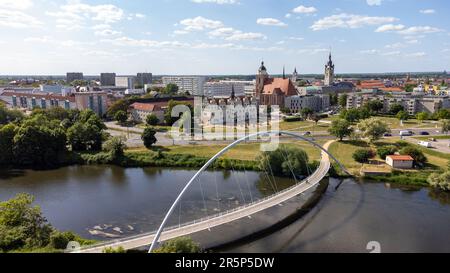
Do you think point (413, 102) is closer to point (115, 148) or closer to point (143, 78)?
point (115, 148)

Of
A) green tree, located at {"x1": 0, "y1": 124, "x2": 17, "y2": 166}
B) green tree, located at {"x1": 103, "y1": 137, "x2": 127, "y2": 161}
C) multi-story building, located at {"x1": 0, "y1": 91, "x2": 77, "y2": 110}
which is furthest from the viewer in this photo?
multi-story building, located at {"x1": 0, "y1": 91, "x2": 77, "y2": 110}

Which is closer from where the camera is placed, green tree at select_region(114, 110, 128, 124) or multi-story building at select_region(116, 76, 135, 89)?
green tree at select_region(114, 110, 128, 124)

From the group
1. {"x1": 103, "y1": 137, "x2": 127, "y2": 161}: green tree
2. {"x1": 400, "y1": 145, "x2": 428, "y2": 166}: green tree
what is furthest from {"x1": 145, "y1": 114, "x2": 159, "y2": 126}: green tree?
{"x1": 400, "y1": 145, "x2": 428, "y2": 166}: green tree

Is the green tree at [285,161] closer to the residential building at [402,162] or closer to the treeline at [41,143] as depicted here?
the residential building at [402,162]

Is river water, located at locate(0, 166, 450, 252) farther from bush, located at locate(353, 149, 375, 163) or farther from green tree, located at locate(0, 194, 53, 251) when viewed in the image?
bush, located at locate(353, 149, 375, 163)

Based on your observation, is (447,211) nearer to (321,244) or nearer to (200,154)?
(321,244)

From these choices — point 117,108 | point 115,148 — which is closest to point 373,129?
point 115,148

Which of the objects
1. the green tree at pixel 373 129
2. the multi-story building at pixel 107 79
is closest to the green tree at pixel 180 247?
the green tree at pixel 373 129
